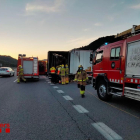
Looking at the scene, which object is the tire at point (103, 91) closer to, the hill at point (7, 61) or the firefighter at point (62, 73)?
the firefighter at point (62, 73)

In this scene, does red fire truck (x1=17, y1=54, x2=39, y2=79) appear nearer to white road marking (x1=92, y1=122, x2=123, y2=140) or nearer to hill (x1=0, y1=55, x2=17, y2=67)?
white road marking (x1=92, y1=122, x2=123, y2=140)

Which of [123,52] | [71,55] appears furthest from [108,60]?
[71,55]

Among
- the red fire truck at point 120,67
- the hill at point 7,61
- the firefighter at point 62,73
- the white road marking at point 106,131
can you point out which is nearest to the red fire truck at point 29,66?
the firefighter at point 62,73

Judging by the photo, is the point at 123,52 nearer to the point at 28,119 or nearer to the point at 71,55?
the point at 28,119

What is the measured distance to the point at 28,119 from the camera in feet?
15.2

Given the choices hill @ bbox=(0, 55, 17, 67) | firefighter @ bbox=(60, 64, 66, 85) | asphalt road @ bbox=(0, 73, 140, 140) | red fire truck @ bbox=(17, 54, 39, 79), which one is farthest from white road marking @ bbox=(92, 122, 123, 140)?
hill @ bbox=(0, 55, 17, 67)

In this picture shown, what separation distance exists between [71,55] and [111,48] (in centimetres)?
861

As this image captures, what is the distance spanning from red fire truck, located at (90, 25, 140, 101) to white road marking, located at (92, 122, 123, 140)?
1723 mm

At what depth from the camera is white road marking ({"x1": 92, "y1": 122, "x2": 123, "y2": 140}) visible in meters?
3.47

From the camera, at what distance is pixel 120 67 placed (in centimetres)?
604

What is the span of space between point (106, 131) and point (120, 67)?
9.62ft

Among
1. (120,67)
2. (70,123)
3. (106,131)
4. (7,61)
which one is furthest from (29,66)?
(7,61)

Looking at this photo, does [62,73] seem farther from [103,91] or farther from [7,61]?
[7,61]

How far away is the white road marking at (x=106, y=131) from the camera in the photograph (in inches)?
137
